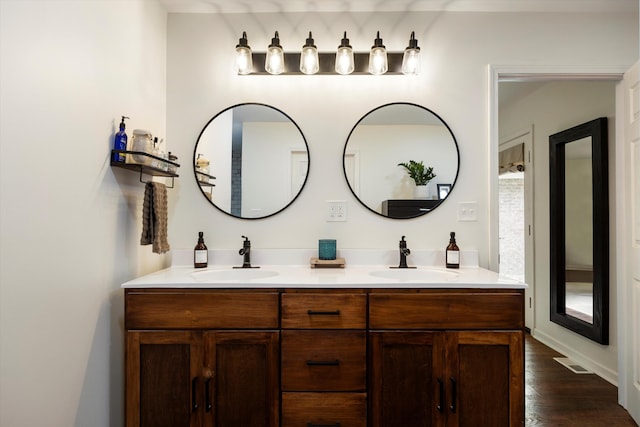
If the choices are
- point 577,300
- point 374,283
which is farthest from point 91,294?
point 577,300

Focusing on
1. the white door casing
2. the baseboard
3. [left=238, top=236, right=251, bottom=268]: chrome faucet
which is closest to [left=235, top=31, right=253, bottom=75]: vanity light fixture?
[left=238, top=236, right=251, bottom=268]: chrome faucet

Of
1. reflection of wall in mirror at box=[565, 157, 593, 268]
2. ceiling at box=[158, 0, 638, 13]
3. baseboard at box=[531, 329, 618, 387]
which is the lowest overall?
baseboard at box=[531, 329, 618, 387]

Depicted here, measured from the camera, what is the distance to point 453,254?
1.93m

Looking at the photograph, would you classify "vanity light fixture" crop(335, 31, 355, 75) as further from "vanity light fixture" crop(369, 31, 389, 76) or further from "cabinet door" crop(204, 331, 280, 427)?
"cabinet door" crop(204, 331, 280, 427)

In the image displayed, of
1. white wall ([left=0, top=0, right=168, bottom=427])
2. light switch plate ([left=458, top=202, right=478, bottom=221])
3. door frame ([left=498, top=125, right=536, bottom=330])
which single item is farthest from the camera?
door frame ([left=498, top=125, right=536, bottom=330])

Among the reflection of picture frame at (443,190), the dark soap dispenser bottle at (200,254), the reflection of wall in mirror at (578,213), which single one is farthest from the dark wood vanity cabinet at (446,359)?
the reflection of wall in mirror at (578,213)

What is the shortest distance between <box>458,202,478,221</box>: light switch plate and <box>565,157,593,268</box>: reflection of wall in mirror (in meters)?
1.40

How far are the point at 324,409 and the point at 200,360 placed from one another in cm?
58

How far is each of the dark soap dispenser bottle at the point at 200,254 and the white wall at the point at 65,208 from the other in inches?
11.4

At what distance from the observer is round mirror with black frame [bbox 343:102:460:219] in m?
2.05

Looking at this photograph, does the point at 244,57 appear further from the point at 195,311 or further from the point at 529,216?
the point at 529,216

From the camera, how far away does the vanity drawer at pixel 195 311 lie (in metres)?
1.45

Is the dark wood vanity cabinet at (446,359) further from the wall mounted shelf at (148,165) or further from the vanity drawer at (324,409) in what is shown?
the wall mounted shelf at (148,165)

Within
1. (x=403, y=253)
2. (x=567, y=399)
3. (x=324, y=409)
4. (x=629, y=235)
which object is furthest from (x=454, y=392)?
(x=629, y=235)
